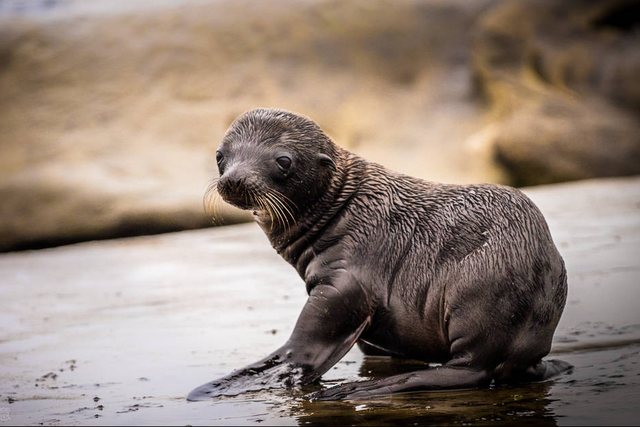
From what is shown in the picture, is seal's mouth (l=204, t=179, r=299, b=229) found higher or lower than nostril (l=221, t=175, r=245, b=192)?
lower

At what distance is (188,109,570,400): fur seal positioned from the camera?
146 inches

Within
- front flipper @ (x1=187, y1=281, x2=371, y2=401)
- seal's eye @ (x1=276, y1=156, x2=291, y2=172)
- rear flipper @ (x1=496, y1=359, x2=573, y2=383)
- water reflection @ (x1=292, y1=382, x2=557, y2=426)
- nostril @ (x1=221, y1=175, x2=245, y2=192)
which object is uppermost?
seal's eye @ (x1=276, y1=156, x2=291, y2=172)

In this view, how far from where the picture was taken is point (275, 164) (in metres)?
4.00

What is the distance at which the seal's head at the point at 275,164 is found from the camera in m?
3.95

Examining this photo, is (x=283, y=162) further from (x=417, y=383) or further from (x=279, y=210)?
(x=417, y=383)

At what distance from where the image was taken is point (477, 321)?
3709 millimetres

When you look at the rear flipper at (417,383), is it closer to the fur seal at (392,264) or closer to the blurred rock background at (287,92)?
the fur seal at (392,264)

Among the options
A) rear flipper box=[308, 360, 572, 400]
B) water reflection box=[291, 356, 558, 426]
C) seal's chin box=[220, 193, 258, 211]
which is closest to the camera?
water reflection box=[291, 356, 558, 426]

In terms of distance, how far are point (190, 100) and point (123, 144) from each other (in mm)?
1538

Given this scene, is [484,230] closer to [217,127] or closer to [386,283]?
[386,283]

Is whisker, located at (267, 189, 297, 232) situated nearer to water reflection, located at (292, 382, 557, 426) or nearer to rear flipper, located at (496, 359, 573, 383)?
water reflection, located at (292, 382, 557, 426)

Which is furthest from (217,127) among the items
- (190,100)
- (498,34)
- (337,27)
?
(498,34)

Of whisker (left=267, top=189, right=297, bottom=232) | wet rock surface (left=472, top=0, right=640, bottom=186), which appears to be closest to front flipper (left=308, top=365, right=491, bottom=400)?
whisker (left=267, top=189, right=297, bottom=232)

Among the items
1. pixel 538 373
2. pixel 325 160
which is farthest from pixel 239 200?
pixel 538 373
